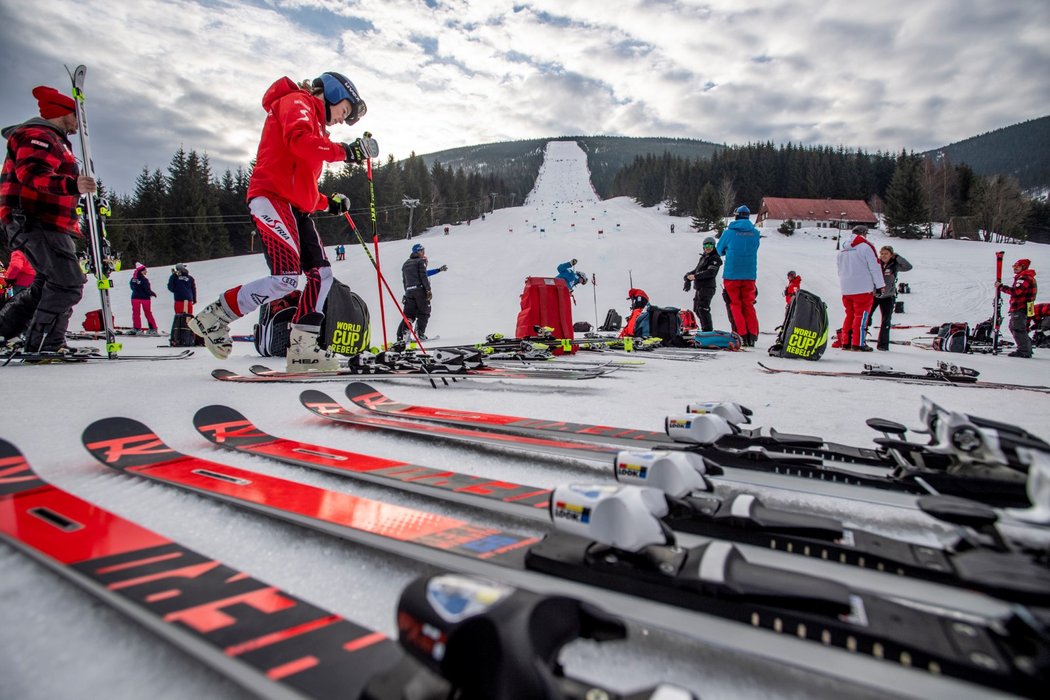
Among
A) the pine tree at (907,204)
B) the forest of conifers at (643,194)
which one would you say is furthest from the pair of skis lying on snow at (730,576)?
the pine tree at (907,204)

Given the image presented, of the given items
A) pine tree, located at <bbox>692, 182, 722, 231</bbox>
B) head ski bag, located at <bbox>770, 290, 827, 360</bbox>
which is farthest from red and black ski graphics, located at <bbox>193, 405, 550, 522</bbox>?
pine tree, located at <bbox>692, 182, 722, 231</bbox>

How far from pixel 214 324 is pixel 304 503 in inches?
123

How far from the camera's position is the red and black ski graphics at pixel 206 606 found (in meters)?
0.77

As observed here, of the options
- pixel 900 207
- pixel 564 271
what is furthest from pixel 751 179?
pixel 564 271

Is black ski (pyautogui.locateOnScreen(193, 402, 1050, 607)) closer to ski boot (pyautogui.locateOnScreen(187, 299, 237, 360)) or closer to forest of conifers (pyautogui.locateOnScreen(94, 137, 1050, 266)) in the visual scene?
ski boot (pyautogui.locateOnScreen(187, 299, 237, 360))

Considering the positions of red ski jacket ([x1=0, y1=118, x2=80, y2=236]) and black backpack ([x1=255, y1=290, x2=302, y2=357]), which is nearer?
red ski jacket ([x1=0, y1=118, x2=80, y2=236])

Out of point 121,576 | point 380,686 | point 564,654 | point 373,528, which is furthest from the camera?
point 373,528

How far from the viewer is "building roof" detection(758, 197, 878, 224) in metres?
66.8

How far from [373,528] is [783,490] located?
1319 mm

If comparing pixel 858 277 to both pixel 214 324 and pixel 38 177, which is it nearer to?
pixel 214 324

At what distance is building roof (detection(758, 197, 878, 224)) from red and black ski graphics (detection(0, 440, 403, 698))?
74.2 meters

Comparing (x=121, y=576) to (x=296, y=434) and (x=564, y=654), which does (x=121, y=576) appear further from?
(x=296, y=434)

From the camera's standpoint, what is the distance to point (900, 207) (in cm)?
4941

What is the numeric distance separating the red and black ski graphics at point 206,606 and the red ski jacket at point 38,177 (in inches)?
175
